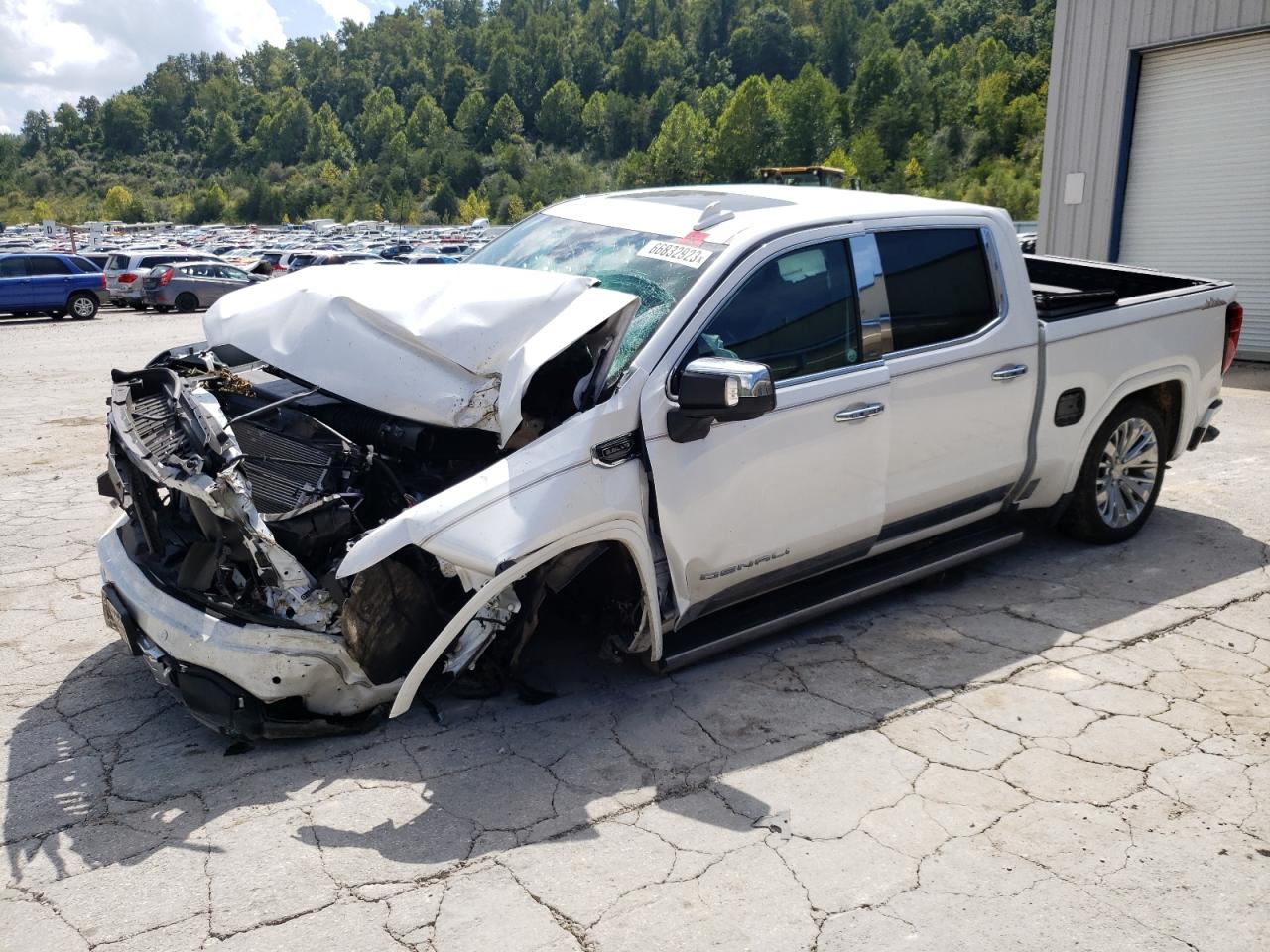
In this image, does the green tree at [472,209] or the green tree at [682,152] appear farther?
Answer: the green tree at [472,209]

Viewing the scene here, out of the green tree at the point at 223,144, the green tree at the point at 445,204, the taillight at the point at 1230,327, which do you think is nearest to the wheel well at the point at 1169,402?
the taillight at the point at 1230,327

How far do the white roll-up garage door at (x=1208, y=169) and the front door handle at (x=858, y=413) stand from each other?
10397mm

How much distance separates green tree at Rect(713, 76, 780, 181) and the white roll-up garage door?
11811cm

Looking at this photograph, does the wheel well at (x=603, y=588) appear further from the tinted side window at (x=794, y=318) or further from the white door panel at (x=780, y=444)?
the tinted side window at (x=794, y=318)

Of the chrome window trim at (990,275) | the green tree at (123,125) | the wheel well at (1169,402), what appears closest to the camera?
the chrome window trim at (990,275)

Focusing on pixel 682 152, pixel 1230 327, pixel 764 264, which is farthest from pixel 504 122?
pixel 764 264

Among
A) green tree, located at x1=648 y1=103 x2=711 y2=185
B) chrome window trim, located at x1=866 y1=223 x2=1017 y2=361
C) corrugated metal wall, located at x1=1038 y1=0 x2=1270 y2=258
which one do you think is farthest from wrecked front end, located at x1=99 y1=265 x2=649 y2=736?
green tree, located at x1=648 y1=103 x2=711 y2=185

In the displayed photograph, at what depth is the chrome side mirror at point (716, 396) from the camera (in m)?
3.56

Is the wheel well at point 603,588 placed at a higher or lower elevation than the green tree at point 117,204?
higher

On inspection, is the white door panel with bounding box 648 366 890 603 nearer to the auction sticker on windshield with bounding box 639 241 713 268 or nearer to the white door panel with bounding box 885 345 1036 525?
the white door panel with bounding box 885 345 1036 525

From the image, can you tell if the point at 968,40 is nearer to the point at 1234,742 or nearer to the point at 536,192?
the point at 536,192

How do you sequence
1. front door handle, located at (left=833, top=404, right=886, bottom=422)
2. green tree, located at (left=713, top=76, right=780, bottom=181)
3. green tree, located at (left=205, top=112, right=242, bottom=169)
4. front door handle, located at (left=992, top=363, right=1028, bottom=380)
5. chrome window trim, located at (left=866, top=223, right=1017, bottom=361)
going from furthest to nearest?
1. green tree, located at (left=205, top=112, right=242, bottom=169)
2. green tree, located at (left=713, top=76, right=780, bottom=181)
3. front door handle, located at (left=992, top=363, right=1028, bottom=380)
4. chrome window trim, located at (left=866, top=223, right=1017, bottom=361)
5. front door handle, located at (left=833, top=404, right=886, bottom=422)

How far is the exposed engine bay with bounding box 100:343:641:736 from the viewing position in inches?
140

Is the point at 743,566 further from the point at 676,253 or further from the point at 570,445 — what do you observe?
the point at 676,253
